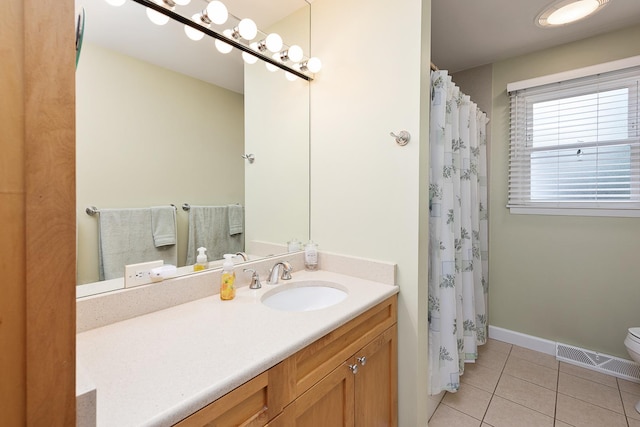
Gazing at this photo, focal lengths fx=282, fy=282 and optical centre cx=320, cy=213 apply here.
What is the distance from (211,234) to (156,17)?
3.06ft

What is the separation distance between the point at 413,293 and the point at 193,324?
972 millimetres

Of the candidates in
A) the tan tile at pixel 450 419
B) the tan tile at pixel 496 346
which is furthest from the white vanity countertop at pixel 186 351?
the tan tile at pixel 496 346

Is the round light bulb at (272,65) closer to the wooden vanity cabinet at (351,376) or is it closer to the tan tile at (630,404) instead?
the wooden vanity cabinet at (351,376)

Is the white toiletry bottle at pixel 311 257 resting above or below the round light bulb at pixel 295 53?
below

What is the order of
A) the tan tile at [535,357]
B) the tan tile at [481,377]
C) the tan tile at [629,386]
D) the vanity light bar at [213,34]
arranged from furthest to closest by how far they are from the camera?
the tan tile at [535,357]
the tan tile at [481,377]
the tan tile at [629,386]
the vanity light bar at [213,34]

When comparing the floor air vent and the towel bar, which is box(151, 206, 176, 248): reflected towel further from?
the floor air vent

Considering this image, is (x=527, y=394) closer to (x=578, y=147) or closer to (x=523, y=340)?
(x=523, y=340)

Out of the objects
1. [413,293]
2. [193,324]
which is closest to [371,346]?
[413,293]

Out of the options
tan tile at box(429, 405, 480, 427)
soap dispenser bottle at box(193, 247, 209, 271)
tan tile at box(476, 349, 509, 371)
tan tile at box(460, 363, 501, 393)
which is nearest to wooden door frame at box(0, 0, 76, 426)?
soap dispenser bottle at box(193, 247, 209, 271)

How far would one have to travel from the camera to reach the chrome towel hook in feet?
4.38

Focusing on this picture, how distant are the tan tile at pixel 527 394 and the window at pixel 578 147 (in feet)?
4.22

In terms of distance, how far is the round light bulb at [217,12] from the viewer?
124cm

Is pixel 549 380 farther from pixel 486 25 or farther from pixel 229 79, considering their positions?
pixel 229 79

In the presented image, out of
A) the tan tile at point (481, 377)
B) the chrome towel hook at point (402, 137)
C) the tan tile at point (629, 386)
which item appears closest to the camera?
the chrome towel hook at point (402, 137)
